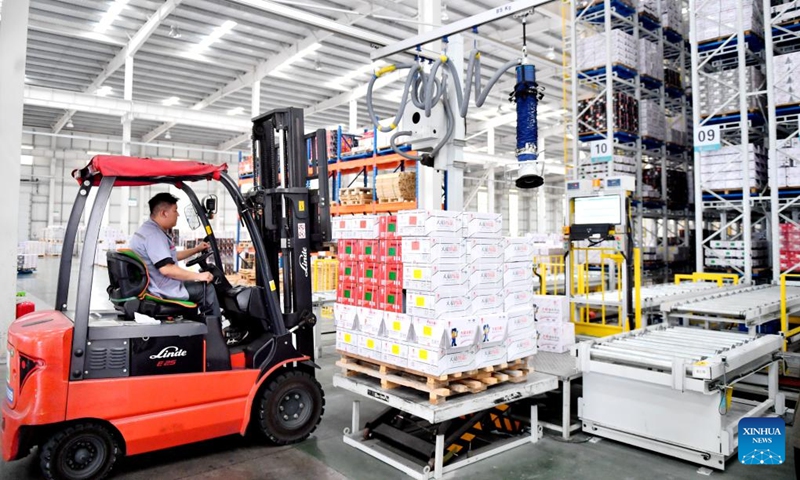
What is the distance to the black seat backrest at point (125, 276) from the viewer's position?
3932 mm

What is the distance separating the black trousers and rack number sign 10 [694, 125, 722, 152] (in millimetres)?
9474

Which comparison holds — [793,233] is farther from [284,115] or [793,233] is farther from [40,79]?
[40,79]

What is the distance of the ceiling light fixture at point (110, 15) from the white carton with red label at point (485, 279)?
13624mm

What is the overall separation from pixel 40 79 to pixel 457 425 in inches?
880

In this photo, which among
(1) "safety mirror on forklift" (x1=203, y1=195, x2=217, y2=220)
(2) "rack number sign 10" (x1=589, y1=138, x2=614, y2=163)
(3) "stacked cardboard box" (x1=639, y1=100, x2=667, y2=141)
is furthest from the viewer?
(3) "stacked cardboard box" (x1=639, y1=100, x2=667, y2=141)

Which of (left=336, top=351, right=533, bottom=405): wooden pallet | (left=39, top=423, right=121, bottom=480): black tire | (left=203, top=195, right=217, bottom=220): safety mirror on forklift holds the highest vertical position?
(left=203, top=195, right=217, bottom=220): safety mirror on forklift

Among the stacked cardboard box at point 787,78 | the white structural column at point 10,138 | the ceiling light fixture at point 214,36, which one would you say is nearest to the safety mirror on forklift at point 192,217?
the white structural column at point 10,138

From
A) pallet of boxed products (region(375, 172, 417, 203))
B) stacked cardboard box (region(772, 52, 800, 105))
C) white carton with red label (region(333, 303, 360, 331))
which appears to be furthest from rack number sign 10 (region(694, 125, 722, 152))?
white carton with red label (region(333, 303, 360, 331))

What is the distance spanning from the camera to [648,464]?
415 centimetres

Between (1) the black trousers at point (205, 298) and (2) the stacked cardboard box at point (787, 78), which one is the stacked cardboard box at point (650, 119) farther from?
(1) the black trousers at point (205, 298)

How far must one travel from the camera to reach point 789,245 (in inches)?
381

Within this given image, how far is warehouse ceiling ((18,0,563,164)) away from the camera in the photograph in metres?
14.2

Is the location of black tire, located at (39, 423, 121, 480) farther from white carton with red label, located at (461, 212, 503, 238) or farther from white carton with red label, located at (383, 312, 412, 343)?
white carton with red label, located at (461, 212, 503, 238)

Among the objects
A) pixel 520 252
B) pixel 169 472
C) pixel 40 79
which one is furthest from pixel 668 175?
pixel 40 79
